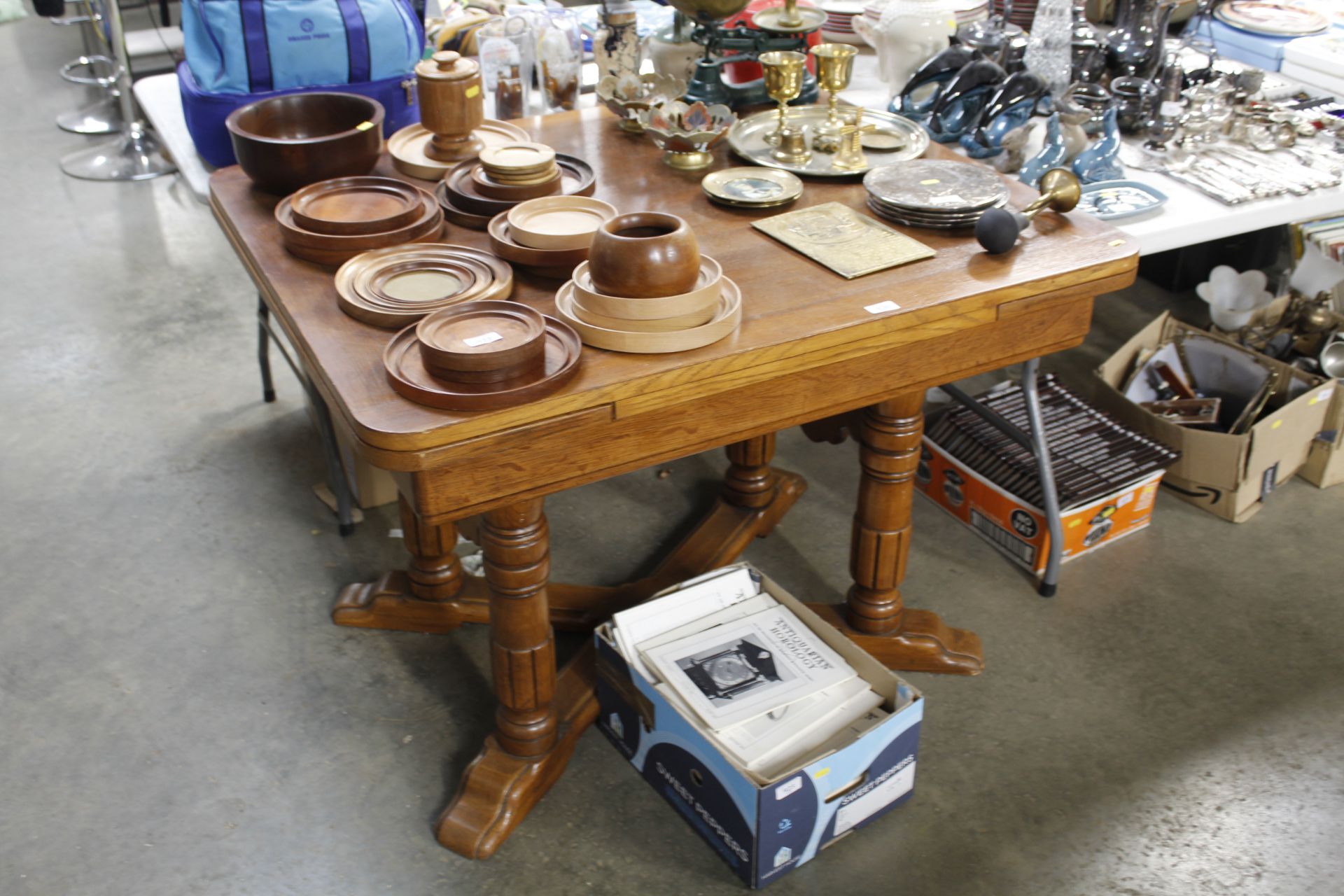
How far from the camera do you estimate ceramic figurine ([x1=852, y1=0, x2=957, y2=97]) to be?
263 cm

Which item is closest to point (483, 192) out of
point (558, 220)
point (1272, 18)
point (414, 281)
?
point (558, 220)

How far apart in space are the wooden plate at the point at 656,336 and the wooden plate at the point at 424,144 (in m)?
0.59

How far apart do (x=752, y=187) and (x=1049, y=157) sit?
652 millimetres

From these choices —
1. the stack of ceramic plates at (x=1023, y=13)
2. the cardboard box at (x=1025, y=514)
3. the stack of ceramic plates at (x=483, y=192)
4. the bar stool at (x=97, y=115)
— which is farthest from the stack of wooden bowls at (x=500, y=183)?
the bar stool at (x=97, y=115)

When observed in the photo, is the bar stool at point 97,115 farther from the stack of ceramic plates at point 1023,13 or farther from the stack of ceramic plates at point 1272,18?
the stack of ceramic plates at point 1272,18

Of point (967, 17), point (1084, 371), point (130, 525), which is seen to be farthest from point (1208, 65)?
point (130, 525)

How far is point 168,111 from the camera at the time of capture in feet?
9.41

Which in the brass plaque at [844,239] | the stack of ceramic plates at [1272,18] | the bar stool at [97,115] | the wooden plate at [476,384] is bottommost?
the bar stool at [97,115]

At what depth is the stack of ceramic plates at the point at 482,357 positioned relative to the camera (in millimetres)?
1459

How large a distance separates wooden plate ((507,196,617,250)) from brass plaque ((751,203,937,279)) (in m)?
0.26

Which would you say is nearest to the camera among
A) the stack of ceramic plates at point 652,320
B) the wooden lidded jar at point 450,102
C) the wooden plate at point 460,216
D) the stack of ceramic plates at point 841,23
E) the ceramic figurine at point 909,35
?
the stack of ceramic plates at point 652,320

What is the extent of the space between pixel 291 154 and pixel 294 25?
2.62 feet

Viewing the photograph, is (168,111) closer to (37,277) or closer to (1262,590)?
(37,277)

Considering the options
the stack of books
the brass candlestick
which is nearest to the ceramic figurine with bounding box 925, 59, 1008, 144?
the brass candlestick
